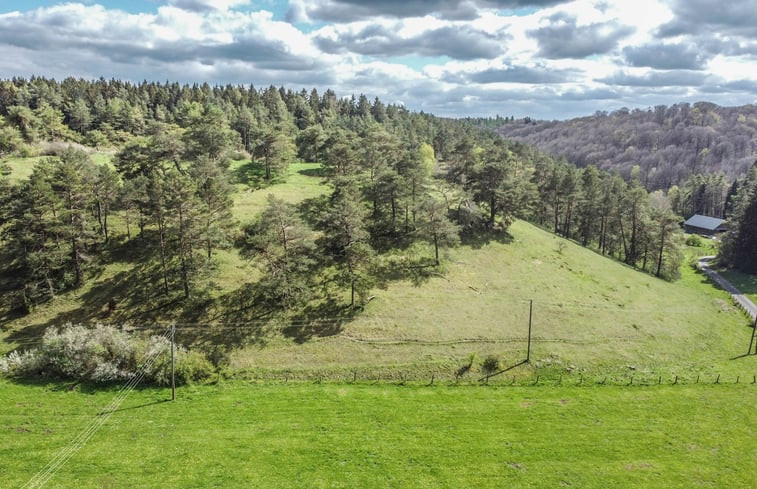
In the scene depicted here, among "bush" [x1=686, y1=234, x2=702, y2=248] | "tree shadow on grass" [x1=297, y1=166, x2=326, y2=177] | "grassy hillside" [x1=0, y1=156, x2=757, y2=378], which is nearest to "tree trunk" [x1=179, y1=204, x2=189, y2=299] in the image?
"grassy hillside" [x1=0, y1=156, x2=757, y2=378]

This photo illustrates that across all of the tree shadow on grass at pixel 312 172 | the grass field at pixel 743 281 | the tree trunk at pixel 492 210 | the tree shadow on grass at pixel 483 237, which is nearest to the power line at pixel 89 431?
the tree shadow on grass at pixel 483 237

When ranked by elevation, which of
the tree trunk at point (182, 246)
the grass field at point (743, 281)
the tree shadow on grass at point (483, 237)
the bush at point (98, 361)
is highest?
the tree trunk at point (182, 246)

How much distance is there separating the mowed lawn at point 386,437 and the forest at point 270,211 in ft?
47.9

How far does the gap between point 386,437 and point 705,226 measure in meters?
144

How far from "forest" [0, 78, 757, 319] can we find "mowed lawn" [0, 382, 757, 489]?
14.6m

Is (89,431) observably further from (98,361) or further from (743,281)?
(743,281)

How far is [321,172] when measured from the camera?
89438 millimetres

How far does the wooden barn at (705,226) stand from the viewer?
427 feet

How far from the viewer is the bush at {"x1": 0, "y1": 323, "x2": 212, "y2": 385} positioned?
121 ft

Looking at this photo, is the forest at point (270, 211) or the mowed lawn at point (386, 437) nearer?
the mowed lawn at point (386, 437)

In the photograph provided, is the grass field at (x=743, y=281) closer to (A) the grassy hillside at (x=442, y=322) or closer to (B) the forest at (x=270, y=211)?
Answer: (B) the forest at (x=270, y=211)

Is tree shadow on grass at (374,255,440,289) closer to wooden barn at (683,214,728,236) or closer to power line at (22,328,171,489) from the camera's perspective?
power line at (22,328,171,489)

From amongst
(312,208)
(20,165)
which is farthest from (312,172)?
(20,165)

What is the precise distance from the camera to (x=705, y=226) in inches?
5192
